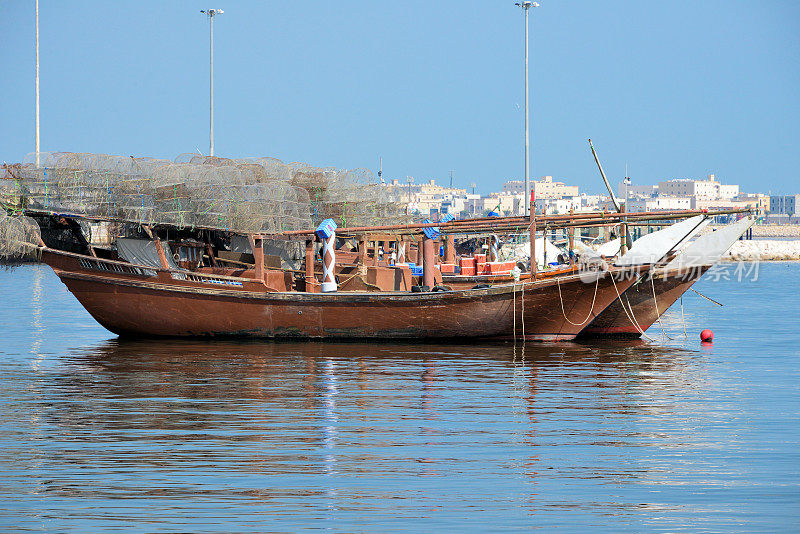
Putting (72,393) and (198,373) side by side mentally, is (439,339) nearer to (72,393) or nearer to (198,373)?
(198,373)

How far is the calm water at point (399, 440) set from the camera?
30.9 feet

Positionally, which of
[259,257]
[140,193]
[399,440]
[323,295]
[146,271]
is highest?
[140,193]

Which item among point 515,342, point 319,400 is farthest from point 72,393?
point 515,342

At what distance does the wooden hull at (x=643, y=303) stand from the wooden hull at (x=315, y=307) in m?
1.54

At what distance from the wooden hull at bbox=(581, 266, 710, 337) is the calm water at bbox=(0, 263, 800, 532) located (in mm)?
1757

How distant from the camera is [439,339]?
23344 mm

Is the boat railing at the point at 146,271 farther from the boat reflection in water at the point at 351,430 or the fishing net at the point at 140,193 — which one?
the boat reflection in water at the point at 351,430

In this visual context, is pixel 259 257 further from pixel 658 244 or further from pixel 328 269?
pixel 658 244

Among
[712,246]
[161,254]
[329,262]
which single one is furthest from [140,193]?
[712,246]

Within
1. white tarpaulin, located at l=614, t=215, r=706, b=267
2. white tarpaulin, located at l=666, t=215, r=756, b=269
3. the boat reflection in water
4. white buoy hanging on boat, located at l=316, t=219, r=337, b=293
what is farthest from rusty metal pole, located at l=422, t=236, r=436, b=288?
white tarpaulin, located at l=666, t=215, r=756, b=269

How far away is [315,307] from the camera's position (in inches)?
912

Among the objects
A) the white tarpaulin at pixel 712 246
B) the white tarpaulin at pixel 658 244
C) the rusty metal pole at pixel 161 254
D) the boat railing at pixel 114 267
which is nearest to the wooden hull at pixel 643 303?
the white tarpaulin at pixel 712 246

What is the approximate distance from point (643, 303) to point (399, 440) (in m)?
13.2

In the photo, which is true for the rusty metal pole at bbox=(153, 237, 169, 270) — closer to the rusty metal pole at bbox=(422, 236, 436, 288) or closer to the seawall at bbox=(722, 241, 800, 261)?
the rusty metal pole at bbox=(422, 236, 436, 288)
